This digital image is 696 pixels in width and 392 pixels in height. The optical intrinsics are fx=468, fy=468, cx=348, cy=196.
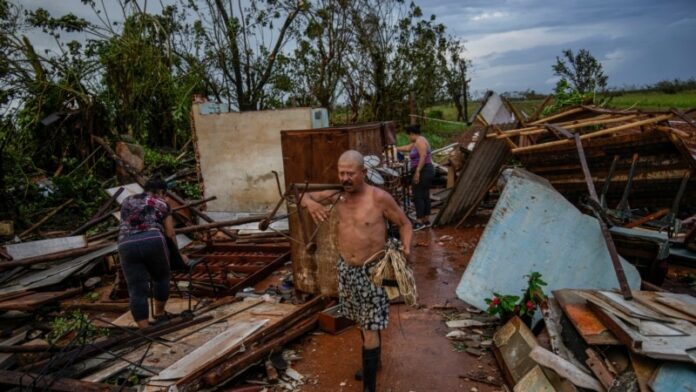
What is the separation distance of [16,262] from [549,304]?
7373 mm

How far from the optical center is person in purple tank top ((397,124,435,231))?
940cm

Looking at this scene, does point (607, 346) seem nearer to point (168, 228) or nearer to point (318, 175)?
point (318, 175)

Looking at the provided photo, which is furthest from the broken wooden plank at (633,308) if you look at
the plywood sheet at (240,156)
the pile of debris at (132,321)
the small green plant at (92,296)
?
the plywood sheet at (240,156)

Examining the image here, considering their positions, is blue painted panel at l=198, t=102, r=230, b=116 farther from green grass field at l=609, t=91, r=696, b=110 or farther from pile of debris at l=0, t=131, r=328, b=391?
green grass field at l=609, t=91, r=696, b=110

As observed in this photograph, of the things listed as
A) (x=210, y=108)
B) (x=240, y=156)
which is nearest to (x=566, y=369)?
(x=240, y=156)

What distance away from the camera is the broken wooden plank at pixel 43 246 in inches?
302

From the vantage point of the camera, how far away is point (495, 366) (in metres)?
4.43

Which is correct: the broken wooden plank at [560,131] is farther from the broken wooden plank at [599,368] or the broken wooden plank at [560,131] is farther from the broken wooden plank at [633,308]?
the broken wooden plank at [599,368]

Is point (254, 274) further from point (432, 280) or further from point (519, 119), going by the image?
point (519, 119)

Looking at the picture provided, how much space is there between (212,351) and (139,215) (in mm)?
1848

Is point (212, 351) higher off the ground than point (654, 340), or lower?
lower

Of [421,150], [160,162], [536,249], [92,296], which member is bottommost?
[92,296]

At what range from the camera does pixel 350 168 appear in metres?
3.91

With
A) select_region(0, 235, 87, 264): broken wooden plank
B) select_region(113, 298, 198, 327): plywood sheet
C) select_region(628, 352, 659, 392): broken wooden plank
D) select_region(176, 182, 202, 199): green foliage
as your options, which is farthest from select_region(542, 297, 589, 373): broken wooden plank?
select_region(176, 182, 202, 199): green foliage
